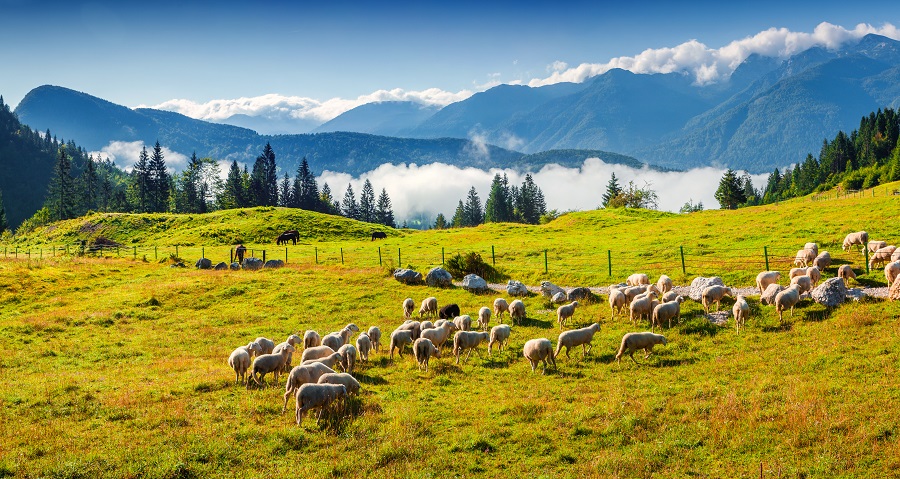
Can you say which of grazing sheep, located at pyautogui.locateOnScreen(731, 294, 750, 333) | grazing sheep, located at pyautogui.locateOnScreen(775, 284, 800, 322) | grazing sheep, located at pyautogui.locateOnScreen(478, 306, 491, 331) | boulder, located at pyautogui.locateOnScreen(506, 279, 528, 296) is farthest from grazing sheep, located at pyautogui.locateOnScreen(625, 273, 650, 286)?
grazing sheep, located at pyautogui.locateOnScreen(478, 306, 491, 331)

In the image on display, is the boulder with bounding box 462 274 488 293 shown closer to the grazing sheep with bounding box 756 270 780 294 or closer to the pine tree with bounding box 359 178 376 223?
the grazing sheep with bounding box 756 270 780 294

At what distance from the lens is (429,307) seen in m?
27.8

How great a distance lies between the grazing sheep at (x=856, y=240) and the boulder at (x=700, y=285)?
1572 cm

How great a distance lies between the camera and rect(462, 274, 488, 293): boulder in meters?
33.3

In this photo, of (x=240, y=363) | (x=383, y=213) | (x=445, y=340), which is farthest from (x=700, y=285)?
(x=383, y=213)

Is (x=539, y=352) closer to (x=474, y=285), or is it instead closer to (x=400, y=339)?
(x=400, y=339)

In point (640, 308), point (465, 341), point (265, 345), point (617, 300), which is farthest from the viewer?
point (617, 300)

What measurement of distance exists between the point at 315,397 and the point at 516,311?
43.3 feet

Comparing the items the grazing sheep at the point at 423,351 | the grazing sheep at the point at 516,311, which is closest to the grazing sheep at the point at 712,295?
the grazing sheep at the point at 516,311

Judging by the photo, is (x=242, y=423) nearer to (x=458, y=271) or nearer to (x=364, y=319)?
(x=364, y=319)

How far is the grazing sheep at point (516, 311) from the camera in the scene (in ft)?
82.5

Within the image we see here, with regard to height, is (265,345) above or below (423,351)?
above

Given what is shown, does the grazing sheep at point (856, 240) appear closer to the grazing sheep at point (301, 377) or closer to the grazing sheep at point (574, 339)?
the grazing sheep at point (574, 339)

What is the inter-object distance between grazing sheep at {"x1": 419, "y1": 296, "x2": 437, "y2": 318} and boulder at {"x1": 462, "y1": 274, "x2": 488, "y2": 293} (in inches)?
226
